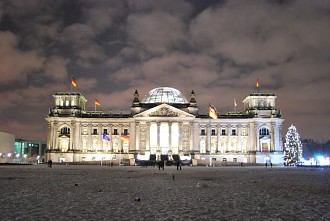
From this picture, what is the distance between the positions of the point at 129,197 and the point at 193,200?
307 cm

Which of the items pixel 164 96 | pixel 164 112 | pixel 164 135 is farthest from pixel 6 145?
pixel 164 112

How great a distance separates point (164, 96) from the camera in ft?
424

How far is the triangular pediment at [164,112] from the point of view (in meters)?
115

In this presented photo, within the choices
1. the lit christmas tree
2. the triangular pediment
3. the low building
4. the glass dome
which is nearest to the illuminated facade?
the triangular pediment

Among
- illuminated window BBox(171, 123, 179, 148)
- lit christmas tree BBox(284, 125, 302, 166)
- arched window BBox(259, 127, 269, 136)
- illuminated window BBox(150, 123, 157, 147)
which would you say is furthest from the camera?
arched window BBox(259, 127, 269, 136)

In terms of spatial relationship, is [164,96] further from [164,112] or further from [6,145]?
[6,145]

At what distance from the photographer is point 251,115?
118750mm

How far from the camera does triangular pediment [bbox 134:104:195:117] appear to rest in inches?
4532

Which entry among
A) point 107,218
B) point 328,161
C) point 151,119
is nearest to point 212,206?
point 107,218

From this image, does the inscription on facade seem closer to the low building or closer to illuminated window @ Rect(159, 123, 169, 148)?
illuminated window @ Rect(159, 123, 169, 148)

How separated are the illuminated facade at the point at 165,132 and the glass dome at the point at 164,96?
26.3 ft

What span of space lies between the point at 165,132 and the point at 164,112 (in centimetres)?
618

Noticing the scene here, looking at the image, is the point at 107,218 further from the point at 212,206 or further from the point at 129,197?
the point at 129,197

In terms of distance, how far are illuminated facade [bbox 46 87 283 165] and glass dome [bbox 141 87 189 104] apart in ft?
26.3
